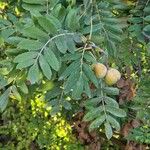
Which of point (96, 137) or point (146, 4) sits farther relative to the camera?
point (96, 137)

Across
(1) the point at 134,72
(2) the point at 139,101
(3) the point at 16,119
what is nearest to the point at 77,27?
(2) the point at 139,101

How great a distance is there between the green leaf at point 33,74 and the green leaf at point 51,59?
4 centimetres

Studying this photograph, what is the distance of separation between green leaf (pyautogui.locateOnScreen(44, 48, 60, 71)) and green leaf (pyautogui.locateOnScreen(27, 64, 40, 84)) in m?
0.04

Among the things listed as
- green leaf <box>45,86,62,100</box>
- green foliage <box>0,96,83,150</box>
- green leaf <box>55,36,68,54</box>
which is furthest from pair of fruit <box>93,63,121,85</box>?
green foliage <box>0,96,83,150</box>

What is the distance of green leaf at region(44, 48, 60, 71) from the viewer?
1455mm

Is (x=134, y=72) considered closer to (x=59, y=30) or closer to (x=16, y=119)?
(x=16, y=119)

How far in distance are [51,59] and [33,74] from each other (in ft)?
0.26

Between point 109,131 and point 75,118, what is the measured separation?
1640mm

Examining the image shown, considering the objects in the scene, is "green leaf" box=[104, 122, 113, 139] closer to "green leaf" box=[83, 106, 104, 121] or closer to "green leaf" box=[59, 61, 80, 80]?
"green leaf" box=[83, 106, 104, 121]

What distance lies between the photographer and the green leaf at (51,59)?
1.46 m

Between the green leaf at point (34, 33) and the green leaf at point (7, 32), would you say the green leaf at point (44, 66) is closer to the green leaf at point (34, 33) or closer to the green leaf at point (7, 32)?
the green leaf at point (34, 33)

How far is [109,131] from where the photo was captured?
1.69m

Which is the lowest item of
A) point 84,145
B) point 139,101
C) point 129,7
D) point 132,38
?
point 84,145

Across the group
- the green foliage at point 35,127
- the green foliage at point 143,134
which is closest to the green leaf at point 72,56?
the green foliage at point 143,134
